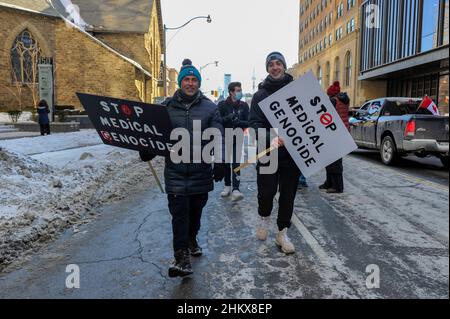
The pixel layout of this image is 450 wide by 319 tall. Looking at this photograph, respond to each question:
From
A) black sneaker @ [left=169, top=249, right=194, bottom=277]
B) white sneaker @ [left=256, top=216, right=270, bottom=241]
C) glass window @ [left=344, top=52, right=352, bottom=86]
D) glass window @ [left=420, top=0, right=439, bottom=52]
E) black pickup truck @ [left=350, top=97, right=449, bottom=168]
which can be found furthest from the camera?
glass window @ [left=344, top=52, right=352, bottom=86]

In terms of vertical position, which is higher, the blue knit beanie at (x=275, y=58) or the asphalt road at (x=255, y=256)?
the blue knit beanie at (x=275, y=58)

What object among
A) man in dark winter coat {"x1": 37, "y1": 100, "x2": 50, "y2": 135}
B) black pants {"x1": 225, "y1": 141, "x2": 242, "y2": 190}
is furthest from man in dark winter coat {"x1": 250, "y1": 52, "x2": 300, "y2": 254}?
man in dark winter coat {"x1": 37, "y1": 100, "x2": 50, "y2": 135}

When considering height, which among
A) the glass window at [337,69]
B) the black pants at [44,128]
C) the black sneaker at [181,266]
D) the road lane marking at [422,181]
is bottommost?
the black sneaker at [181,266]

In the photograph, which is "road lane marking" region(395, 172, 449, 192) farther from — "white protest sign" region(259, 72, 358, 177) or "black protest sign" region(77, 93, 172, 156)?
"black protest sign" region(77, 93, 172, 156)

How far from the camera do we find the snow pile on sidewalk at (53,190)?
4.80 metres

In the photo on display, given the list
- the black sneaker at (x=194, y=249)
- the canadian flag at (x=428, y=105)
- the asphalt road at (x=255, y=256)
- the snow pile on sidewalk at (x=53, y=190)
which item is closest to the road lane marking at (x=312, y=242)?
the asphalt road at (x=255, y=256)

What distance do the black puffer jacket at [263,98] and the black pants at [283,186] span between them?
0.15 metres

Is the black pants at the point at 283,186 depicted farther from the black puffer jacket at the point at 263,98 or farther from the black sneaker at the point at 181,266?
the black sneaker at the point at 181,266

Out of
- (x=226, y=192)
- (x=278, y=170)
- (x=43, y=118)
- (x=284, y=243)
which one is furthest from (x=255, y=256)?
(x=43, y=118)

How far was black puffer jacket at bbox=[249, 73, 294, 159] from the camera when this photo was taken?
4238mm

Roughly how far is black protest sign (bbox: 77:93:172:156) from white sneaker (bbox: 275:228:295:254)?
1.63 metres

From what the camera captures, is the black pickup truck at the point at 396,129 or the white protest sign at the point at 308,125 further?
the black pickup truck at the point at 396,129

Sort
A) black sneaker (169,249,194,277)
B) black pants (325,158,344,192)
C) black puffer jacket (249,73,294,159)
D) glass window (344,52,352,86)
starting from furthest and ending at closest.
Answer: glass window (344,52,352,86) < black pants (325,158,344,192) < black puffer jacket (249,73,294,159) < black sneaker (169,249,194,277)

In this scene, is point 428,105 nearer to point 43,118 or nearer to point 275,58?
point 275,58
